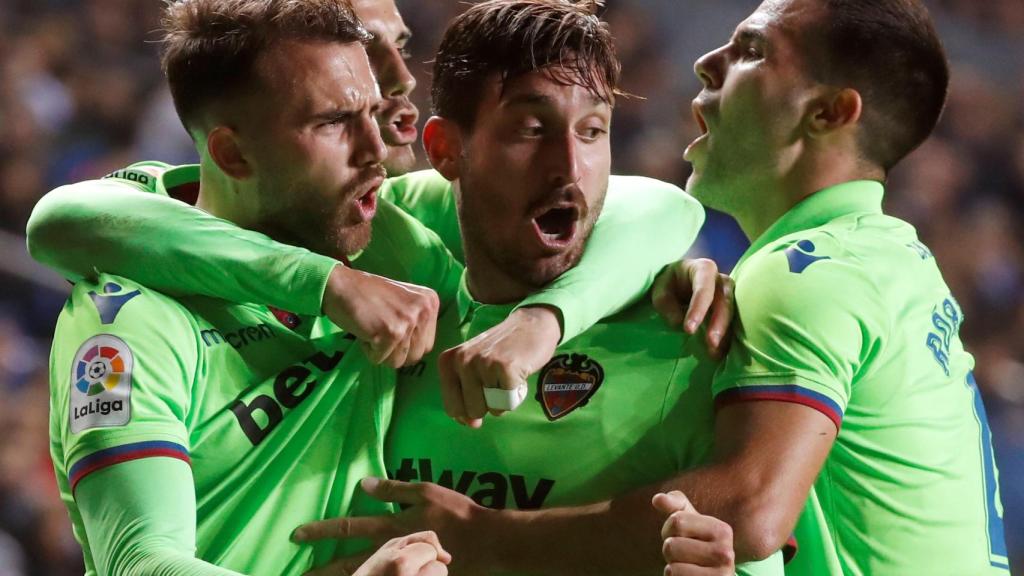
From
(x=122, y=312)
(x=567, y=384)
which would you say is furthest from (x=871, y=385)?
(x=122, y=312)

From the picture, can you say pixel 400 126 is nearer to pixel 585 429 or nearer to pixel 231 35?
pixel 231 35

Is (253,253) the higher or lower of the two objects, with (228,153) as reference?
lower

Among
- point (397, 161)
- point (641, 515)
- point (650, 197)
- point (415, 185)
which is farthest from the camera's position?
point (397, 161)

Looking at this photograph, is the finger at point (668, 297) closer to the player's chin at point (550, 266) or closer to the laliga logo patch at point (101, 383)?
the player's chin at point (550, 266)

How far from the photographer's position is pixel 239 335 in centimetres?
255

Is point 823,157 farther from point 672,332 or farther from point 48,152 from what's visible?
point 48,152

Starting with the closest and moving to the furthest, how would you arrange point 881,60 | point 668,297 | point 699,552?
point 699,552, point 668,297, point 881,60

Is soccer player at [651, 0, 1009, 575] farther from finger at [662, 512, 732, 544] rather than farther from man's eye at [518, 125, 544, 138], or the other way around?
man's eye at [518, 125, 544, 138]

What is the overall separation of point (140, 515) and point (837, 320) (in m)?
1.22

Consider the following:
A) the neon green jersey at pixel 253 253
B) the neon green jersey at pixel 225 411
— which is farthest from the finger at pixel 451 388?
the neon green jersey at pixel 225 411

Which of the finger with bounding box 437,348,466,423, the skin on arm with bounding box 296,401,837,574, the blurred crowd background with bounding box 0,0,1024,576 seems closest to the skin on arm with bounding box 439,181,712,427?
the finger with bounding box 437,348,466,423

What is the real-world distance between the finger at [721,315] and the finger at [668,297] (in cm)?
7

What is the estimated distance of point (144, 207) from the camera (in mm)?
2576

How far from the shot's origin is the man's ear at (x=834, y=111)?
2.92 m
